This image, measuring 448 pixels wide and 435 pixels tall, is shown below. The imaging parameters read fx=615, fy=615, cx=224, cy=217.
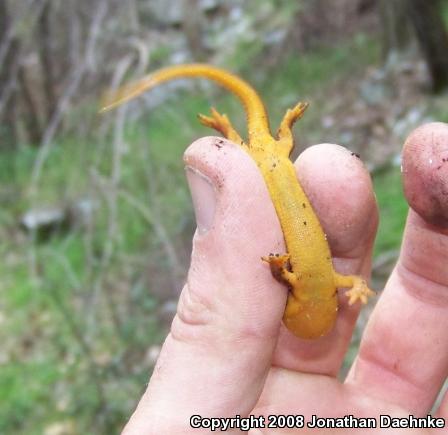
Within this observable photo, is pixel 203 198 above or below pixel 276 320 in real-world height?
above

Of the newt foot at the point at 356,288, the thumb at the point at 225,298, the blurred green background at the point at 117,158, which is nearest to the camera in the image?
the thumb at the point at 225,298

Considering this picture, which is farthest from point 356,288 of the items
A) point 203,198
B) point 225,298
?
point 203,198

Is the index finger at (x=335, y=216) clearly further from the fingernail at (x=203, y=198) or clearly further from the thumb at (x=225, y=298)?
the fingernail at (x=203, y=198)

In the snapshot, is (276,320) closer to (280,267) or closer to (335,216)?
(280,267)

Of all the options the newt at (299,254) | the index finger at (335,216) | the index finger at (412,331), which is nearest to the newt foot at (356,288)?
the newt at (299,254)

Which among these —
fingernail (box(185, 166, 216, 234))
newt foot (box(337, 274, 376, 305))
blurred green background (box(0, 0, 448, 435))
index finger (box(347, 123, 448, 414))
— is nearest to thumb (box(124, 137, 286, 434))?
fingernail (box(185, 166, 216, 234))

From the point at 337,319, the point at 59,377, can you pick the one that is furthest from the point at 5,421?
the point at 337,319
